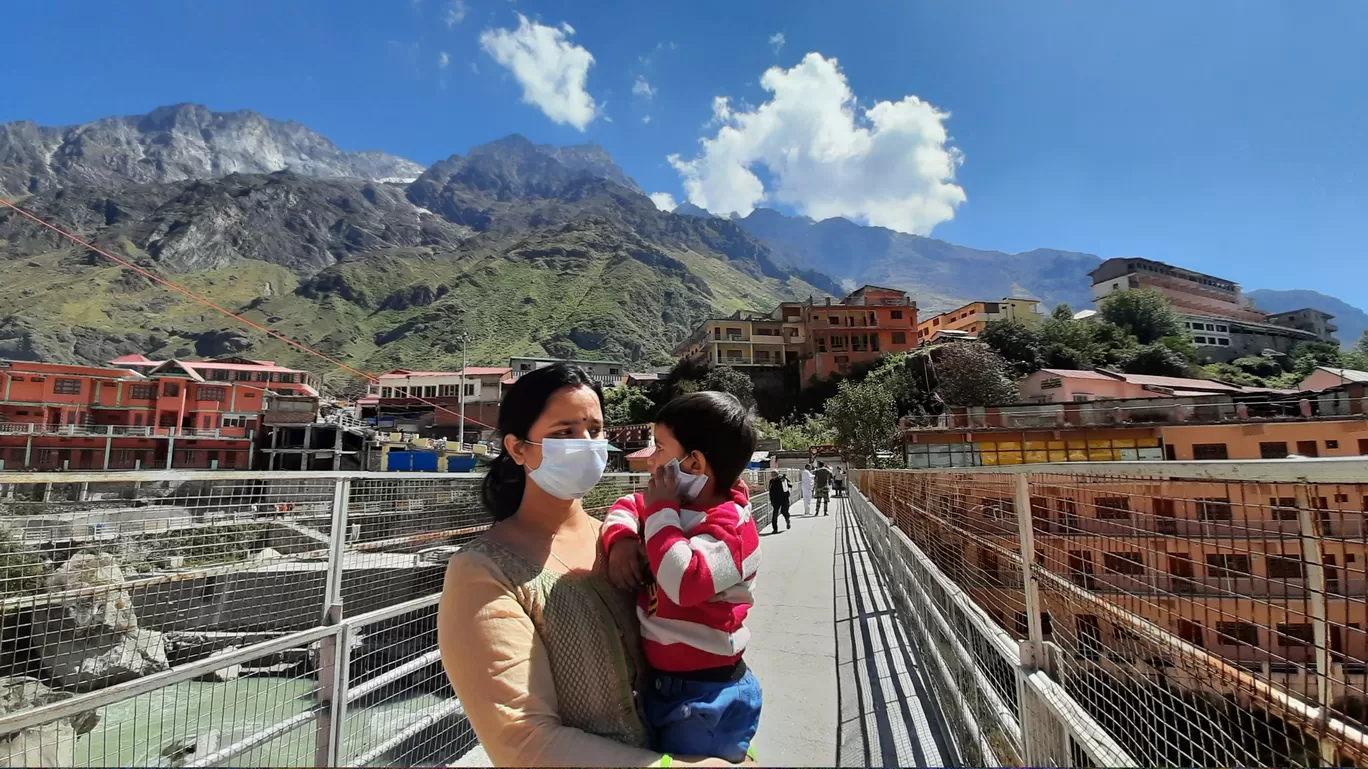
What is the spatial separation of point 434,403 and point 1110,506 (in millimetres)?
52574

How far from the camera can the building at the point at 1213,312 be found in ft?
205

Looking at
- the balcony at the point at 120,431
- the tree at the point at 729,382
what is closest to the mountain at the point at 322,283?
the tree at the point at 729,382

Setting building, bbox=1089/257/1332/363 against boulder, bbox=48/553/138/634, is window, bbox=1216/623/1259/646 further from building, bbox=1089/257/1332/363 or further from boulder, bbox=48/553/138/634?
building, bbox=1089/257/1332/363

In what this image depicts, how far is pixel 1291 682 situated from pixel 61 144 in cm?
28798

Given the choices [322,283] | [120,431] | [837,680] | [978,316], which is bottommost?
[837,680]

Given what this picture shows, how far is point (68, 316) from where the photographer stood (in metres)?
101

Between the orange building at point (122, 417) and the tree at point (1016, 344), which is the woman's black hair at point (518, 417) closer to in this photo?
the orange building at point (122, 417)

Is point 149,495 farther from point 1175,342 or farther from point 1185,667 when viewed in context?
point 1175,342

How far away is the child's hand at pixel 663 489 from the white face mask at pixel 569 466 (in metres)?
0.13

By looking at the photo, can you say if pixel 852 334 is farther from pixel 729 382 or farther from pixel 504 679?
pixel 504 679

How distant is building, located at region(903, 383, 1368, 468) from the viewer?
19.5 m

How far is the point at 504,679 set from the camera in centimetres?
98

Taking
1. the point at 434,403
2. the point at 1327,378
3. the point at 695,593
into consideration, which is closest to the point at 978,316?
the point at 1327,378

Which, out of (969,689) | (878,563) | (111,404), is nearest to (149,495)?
(969,689)
